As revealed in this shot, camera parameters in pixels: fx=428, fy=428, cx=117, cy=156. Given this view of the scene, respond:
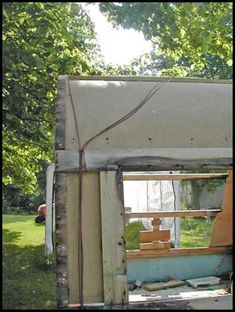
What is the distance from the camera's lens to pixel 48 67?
791cm

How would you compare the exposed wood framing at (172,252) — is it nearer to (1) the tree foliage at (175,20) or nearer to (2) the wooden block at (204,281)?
(2) the wooden block at (204,281)

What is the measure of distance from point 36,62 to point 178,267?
14.4 feet

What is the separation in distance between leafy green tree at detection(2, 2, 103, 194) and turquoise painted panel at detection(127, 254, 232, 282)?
3.61 metres

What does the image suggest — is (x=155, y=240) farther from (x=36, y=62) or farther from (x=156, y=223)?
(x=36, y=62)

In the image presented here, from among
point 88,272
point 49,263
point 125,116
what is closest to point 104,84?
point 125,116

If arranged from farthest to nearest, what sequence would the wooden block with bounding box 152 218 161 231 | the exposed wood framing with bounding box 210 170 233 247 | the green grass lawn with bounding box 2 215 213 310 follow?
1. the wooden block with bounding box 152 218 161 231
2. the exposed wood framing with bounding box 210 170 233 247
3. the green grass lawn with bounding box 2 215 213 310

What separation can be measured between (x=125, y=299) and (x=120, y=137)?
5.55 ft

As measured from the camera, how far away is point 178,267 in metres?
7.75

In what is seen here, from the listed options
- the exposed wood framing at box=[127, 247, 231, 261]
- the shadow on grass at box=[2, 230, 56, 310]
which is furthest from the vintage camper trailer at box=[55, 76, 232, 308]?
the exposed wood framing at box=[127, 247, 231, 261]

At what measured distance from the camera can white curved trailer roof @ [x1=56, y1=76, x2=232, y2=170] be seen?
459 centimetres

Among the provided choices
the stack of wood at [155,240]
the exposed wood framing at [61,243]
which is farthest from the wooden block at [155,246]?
the exposed wood framing at [61,243]

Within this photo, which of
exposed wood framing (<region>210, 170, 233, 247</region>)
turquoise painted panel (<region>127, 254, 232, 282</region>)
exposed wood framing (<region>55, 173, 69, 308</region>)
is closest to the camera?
exposed wood framing (<region>55, 173, 69, 308</region>)

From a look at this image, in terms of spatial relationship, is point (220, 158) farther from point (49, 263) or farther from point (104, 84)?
point (49, 263)

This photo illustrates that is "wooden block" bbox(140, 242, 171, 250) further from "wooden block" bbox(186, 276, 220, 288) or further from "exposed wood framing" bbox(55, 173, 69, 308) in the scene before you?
"exposed wood framing" bbox(55, 173, 69, 308)
